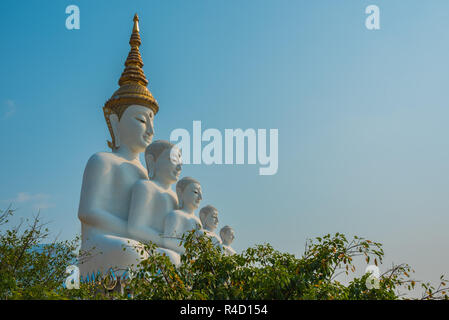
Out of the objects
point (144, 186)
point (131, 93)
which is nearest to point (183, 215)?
point (144, 186)

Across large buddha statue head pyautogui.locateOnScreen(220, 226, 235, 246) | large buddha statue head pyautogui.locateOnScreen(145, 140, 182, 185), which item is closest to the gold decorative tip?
large buddha statue head pyautogui.locateOnScreen(145, 140, 182, 185)

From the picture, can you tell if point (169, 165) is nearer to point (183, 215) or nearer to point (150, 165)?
point (150, 165)

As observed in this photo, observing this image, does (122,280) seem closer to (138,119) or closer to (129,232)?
(129,232)

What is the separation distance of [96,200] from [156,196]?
1.50 m

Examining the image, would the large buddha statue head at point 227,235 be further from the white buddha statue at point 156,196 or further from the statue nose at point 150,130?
the statue nose at point 150,130

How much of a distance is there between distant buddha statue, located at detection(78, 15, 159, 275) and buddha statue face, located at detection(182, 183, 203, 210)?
129 cm

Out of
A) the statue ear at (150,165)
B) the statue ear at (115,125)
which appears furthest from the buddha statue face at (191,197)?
the statue ear at (115,125)

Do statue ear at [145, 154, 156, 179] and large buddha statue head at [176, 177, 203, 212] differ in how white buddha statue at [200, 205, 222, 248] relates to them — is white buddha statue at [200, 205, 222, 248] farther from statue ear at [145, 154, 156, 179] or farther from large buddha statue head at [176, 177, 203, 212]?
statue ear at [145, 154, 156, 179]

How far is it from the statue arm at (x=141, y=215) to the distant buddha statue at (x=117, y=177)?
0.67 feet

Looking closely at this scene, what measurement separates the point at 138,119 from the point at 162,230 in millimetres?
3155

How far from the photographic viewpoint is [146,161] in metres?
11.6

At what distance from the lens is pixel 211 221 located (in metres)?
15.3

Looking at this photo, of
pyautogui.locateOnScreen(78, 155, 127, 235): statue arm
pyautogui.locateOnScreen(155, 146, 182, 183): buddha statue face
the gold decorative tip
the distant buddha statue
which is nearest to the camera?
the distant buddha statue

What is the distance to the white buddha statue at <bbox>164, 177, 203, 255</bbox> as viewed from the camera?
10.2 metres
